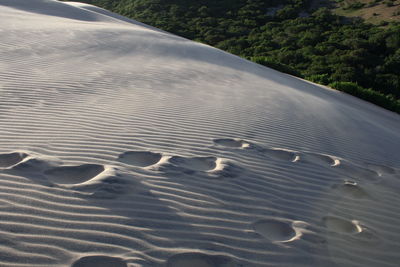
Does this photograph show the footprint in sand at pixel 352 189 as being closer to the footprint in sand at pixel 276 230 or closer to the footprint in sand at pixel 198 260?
the footprint in sand at pixel 276 230

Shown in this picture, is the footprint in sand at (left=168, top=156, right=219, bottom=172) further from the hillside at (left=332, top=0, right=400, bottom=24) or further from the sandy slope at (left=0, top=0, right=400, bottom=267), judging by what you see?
the hillside at (left=332, top=0, right=400, bottom=24)

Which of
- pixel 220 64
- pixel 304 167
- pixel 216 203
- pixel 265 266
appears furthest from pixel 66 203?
pixel 220 64

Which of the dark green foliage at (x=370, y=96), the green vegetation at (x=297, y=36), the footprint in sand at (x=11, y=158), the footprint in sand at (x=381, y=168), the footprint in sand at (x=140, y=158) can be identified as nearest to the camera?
the footprint in sand at (x=11, y=158)

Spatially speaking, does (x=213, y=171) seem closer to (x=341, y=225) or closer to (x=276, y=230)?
(x=276, y=230)

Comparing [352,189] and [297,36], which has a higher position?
[297,36]

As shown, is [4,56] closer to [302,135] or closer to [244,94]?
[244,94]

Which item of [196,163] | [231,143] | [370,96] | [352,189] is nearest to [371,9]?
[370,96]

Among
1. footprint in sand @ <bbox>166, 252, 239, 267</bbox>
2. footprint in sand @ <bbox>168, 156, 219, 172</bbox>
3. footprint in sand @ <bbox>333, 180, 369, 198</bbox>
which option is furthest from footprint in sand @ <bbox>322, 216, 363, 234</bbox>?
footprint in sand @ <bbox>168, 156, 219, 172</bbox>

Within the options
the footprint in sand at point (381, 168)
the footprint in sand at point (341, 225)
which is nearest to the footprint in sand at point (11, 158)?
the footprint in sand at point (341, 225)
